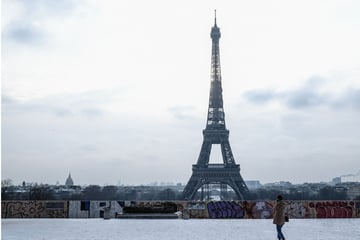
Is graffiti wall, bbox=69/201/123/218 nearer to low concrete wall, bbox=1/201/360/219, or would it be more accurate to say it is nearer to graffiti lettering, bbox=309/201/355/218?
low concrete wall, bbox=1/201/360/219

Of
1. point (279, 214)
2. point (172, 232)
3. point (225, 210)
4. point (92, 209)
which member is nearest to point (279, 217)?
point (279, 214)

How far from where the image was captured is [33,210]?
4541 centimetres

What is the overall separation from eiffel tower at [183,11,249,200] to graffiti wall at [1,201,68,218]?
42534mm

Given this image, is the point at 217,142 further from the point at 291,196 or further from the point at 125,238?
the point at 125,238

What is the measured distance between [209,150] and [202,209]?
151 feet

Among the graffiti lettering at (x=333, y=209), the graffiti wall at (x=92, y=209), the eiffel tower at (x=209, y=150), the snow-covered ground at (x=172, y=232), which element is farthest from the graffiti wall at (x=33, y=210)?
the eiffel tower at (x=209, y=150)

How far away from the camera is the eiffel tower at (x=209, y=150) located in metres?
88.4

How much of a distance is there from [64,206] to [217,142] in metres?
48.0

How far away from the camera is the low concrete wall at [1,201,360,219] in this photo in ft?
146

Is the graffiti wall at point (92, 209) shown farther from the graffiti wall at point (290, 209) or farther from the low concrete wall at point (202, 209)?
the graffiti wall at point (290, 209)

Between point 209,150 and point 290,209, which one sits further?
point 209,150

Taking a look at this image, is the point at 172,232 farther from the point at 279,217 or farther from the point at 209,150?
the point at 209,150

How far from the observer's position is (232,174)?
3474 inches

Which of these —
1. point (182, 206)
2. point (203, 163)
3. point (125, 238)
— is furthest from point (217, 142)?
point (125, 238)
